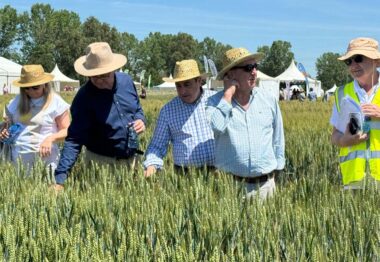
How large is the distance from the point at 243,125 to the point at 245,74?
0.87 ft

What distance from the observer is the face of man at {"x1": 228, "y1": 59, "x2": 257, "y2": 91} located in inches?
116

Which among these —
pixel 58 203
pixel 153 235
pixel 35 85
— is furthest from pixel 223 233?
pixel 35 85

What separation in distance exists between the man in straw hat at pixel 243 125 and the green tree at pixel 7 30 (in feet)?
214

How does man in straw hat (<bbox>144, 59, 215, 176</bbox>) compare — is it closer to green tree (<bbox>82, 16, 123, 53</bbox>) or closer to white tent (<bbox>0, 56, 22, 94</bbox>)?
white tent (<bbox>0, 56, 22, 94</bbox>)

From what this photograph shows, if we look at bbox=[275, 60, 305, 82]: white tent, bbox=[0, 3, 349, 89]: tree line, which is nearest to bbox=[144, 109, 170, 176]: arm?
bbox=[275, 60, 305, 82]: white tent

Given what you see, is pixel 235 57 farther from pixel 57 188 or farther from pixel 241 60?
pixel 57 188

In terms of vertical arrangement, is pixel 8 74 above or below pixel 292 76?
below

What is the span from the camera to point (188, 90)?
3.24m

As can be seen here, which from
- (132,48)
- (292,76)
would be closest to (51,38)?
(132,48)

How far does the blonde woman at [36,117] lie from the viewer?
146 inches

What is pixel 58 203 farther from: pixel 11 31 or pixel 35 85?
pixel 11 31

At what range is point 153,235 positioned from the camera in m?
2.05

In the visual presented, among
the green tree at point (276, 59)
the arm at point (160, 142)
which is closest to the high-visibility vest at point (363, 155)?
the arm at point (160, 142)

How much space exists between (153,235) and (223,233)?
0.83 ft
